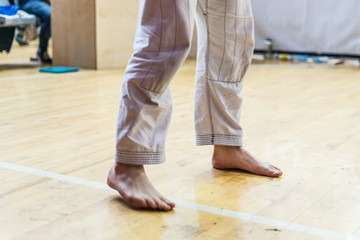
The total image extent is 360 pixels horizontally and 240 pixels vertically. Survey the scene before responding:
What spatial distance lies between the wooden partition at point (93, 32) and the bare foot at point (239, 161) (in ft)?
8.20

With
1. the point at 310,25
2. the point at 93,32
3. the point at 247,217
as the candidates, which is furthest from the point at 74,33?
the point at 247,217

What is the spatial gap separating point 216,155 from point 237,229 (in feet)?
1.38

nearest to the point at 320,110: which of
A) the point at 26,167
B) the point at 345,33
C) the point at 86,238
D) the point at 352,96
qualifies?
the point at 352,96

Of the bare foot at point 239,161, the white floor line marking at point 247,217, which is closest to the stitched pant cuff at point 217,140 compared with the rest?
the bare foot at point 239,161

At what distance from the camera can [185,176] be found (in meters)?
1.37

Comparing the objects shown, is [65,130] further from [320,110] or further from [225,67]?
[320,110]

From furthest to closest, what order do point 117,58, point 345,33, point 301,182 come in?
1. point 345,33
2. point 117,58
3. point 301,182

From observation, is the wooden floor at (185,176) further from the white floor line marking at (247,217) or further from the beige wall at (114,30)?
the beige wall at (114,30)

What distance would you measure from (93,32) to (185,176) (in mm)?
2573

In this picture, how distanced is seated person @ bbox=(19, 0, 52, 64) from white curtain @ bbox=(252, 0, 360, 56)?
1.82 meters

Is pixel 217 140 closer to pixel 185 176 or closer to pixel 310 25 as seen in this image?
pixel 185 176

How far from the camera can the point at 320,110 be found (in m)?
2.33

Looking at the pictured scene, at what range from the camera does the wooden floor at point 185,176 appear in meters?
1.03

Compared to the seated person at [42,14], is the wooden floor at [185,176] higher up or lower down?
higher up
